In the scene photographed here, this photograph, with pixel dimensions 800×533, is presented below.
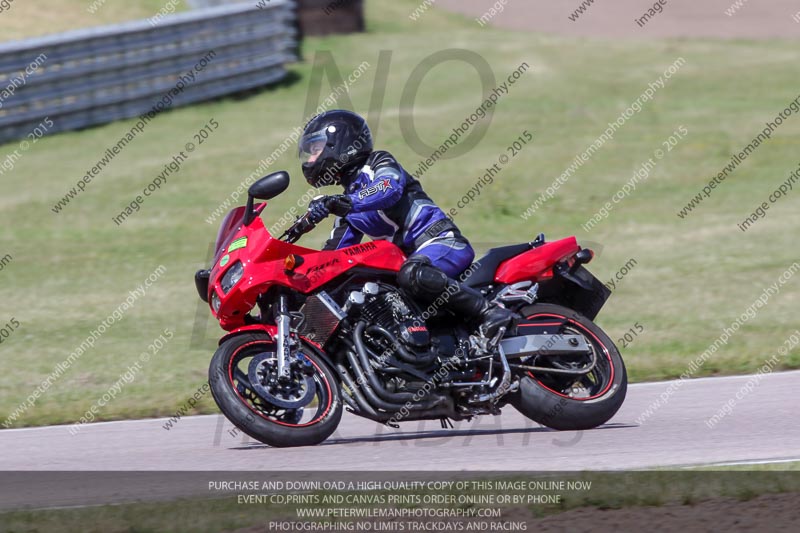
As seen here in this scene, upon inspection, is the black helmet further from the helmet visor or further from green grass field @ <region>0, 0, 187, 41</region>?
green grass field @ <region>0, 0, 187, 41</region>

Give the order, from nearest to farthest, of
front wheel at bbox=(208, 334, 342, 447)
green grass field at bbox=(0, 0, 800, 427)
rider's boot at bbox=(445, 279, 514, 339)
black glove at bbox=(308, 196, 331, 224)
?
front wheel at bbox=(208, 334, 342, 447), black glove at bbox=(308, 196, 331, 224), rider's boot at bbox=(445, 279, 514, 339), green grass field at bbox=(0, 0, 800, 427)

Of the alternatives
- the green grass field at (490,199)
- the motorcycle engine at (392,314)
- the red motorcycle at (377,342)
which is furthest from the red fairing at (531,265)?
the green grass field at (490,199)

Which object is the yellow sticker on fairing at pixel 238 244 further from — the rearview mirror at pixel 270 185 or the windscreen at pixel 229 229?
the rearview mirror at pixel 270 185

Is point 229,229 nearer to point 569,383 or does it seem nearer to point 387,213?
point 387,213

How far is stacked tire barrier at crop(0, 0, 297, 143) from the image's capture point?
1736 cm

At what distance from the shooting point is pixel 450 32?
26.0 meters

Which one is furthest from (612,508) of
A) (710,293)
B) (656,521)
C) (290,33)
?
(290,33)

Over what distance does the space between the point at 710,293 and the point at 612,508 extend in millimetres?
6559

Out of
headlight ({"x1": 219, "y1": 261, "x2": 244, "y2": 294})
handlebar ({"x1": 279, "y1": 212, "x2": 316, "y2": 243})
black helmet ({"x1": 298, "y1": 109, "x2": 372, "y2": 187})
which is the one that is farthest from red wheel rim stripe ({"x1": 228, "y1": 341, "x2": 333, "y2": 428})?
black helmet ({"x1": 298, "y1": 109, "x2": 372, "y2": 187})

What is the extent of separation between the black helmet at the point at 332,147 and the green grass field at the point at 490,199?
119 cm

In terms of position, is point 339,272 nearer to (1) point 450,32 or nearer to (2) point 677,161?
(2) point 677,161

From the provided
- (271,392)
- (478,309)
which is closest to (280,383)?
(271,392)

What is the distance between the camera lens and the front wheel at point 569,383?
255 inches

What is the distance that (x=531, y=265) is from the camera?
263 inches
